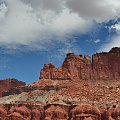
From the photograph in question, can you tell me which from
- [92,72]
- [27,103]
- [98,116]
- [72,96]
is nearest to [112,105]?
[98,116]

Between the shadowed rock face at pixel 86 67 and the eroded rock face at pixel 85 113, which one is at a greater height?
the shadowed rock face at pixel 86 67

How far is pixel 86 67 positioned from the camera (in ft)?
571

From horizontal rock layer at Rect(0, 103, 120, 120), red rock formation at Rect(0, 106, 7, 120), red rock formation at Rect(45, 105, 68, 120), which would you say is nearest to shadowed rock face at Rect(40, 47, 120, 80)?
horizontal rock layer at Rect(0, 103, 120, 120)

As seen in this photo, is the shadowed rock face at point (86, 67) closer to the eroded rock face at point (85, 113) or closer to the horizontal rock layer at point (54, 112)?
the horizontal rock layer at point (54, 112)

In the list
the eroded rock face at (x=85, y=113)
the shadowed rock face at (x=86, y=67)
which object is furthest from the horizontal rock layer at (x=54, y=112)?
the shadowed rock face at (x=86, y=67)

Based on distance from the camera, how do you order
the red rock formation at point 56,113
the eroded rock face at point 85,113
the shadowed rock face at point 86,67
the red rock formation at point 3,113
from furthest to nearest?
the shadowed rock face at point 86,67, the red rock formation at point 3,113, the red rock formation at point 56,113, the eroded rock face at point 85,113

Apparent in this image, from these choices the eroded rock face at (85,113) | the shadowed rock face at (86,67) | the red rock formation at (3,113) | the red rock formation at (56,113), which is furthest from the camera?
the shadowed rock face at (86,67)

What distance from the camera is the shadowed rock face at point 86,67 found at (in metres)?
170

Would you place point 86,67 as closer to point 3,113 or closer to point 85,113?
point 3,113

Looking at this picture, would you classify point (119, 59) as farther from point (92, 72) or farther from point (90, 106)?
point (90, 106)

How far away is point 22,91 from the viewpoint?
16212 cm

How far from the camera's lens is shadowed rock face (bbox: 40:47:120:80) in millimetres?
170125

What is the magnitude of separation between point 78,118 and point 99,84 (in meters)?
27.3

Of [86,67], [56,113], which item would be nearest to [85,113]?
[56,113]
